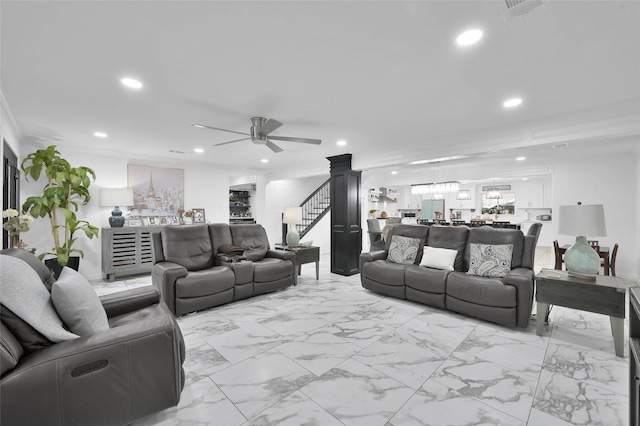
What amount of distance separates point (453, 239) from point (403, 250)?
0.69 metres

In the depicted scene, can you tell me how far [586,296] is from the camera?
2.69 m

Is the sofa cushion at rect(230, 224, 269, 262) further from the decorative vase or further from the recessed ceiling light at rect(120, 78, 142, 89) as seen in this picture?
the decorative vase

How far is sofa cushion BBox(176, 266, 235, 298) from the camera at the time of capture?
3455 mm

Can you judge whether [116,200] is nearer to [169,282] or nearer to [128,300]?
[169,282]

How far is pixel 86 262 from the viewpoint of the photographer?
5281 millimetres

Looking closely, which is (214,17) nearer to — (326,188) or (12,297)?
(12,297)

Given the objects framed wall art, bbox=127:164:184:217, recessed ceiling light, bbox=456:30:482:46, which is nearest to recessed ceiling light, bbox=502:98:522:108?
recessed ceiling light, bbox=456:30:482:46

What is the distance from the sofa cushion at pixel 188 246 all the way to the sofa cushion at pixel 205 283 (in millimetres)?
388

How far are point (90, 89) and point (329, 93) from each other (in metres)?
2.21

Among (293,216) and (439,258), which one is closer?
(439,258)

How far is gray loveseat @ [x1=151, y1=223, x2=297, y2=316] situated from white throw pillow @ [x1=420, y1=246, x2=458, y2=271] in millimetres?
1978

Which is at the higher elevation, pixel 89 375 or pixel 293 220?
pixel 293 220

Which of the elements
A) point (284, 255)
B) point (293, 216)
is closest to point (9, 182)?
point (284, 255)

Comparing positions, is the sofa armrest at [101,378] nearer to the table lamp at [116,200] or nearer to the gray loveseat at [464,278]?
the gray loveseat at [464,278]
